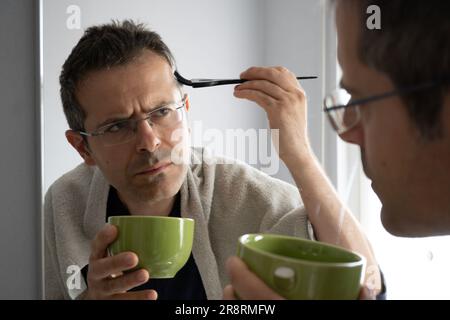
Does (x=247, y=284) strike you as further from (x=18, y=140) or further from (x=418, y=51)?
(x=18, y=140)

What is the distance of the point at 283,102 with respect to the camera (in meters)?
0.55

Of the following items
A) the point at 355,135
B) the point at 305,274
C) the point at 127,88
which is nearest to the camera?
the point at 305,274

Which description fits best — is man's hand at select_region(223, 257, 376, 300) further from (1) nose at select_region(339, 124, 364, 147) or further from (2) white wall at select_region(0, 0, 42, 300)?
(2) white wall at select_region(0, 0, 42, 300)

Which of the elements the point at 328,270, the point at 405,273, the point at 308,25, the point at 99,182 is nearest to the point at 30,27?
the point at 99,182

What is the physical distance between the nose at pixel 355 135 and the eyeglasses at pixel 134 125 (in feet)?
0.71

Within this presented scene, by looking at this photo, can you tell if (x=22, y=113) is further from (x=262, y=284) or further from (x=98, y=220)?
(x=262, y=284)

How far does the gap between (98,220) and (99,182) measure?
5 cm

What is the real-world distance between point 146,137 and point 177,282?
174 millimetres

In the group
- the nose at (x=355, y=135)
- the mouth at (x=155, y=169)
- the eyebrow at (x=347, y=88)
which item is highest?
the eyebrow at (x=347, y=88)

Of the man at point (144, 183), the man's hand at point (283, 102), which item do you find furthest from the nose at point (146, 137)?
the man's hand at point (283, 102)

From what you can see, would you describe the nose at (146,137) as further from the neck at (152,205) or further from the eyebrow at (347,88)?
the eyebrow at (347,88)

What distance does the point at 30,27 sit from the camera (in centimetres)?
55

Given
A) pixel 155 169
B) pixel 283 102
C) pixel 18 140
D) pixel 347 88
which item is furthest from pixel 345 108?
pixel 18 140

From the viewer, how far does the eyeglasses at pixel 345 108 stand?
0.39 metres
